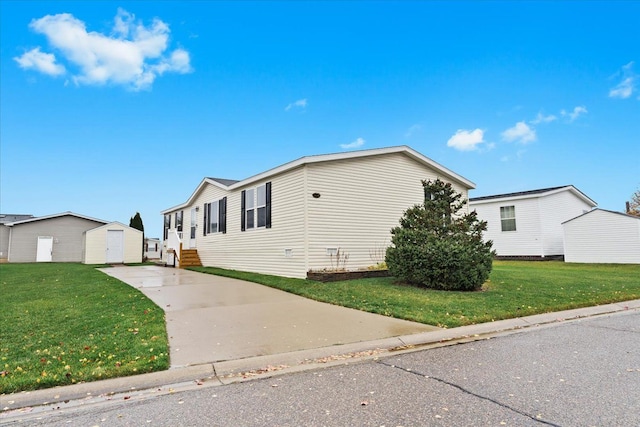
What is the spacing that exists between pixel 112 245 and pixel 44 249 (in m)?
6.20

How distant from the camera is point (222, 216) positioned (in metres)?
17.6

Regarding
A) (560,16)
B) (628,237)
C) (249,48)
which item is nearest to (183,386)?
(249,48)

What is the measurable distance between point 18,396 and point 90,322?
112 inches

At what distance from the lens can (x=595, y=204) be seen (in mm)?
24891

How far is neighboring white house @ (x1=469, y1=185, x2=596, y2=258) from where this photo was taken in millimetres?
21109

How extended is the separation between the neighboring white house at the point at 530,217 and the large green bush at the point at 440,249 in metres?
13.7

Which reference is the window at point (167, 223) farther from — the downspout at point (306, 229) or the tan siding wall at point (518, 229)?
the tan siding wall at point (518, 229)

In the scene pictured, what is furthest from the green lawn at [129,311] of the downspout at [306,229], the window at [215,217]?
the window at [215,217]

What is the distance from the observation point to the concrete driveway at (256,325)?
15.7 ft

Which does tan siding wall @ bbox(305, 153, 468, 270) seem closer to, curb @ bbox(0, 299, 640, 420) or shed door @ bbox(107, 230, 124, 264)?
curb @ bbox(0, 299, 640, 420)

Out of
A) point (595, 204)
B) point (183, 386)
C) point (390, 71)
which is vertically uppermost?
point (390, 71)

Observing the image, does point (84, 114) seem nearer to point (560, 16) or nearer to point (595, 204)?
point (560, 16)

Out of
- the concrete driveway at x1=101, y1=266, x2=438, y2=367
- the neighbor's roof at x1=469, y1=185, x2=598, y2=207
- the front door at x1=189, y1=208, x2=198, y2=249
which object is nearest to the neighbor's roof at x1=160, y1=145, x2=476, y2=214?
the front door at x1=189, y1=208, x2=198, y2=249

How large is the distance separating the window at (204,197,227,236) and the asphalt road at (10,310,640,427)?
14165 millimetres
